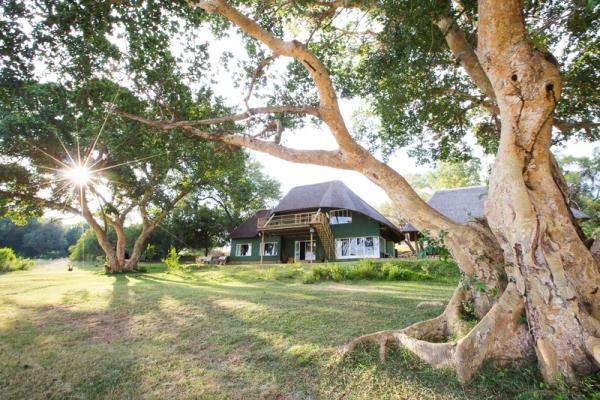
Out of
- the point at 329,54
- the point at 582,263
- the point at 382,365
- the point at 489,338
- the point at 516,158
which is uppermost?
the point at 329,54

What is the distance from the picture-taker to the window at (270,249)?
85.9 ft

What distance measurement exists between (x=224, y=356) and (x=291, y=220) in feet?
65.6

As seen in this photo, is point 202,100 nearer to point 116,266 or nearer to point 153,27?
point 153,27

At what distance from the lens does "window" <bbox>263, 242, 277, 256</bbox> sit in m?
26.2

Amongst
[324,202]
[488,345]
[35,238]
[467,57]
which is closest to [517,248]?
[488,345]

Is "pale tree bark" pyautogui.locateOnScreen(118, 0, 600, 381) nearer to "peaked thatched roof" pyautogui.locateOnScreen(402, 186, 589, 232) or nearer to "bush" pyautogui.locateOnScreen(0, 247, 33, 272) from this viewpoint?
"peaked thatched roof" pyautogui.locateOnScreen(402, 186, 589, 232)

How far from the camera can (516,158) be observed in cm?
363

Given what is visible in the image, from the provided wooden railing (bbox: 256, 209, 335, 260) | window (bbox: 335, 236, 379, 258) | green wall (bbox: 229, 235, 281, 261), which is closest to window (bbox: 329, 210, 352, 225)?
wooden railing (bbox: 256, 209, 335, 260)

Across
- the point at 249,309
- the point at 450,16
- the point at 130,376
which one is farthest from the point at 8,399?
the point at 450,16

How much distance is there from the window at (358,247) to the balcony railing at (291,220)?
2997 mm

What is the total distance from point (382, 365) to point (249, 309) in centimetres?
337

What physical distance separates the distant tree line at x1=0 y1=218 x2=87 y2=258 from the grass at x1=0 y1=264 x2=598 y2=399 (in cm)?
4968

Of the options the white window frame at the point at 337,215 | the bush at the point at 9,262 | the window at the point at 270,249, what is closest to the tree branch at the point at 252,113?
the white window frame at the point at 337,215

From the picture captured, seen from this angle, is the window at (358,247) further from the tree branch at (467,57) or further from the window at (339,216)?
the tree branch at (467,57)
